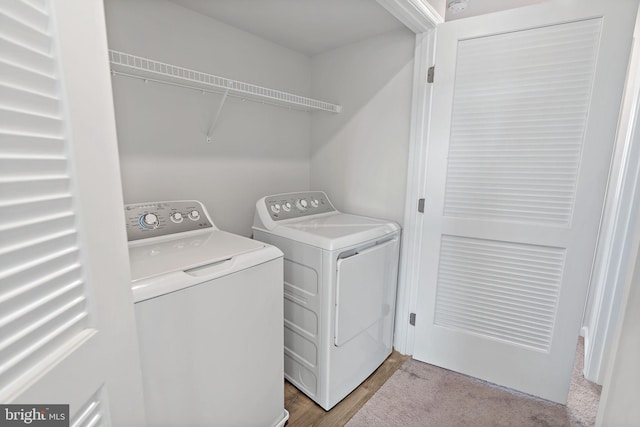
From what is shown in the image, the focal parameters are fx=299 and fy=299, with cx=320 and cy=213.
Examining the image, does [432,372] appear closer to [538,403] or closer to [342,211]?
[538,403]

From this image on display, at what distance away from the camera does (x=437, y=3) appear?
5.69ft

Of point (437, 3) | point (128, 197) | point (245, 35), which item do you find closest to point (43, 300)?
point (128, 197)

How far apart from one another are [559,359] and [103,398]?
2094 millimetres

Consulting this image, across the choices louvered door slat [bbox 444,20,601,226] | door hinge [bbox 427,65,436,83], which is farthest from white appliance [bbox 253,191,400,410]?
door hinge [bbox 427,65,436,83]

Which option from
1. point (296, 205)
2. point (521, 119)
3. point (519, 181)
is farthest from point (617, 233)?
point (296, 205)

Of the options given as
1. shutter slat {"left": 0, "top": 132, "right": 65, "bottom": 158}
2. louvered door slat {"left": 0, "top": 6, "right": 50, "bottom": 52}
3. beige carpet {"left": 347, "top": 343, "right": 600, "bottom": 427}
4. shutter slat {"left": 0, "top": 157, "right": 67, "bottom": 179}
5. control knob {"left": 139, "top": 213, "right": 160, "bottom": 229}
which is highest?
louvered door slat {"left": 0, "top": 6, "right": 50, "bottom": 52}

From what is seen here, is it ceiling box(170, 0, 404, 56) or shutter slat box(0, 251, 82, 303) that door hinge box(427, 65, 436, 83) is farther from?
shutter slat box(0, 251, 82, 303)

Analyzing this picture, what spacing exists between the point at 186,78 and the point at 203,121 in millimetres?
438

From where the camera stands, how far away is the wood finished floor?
158 cm

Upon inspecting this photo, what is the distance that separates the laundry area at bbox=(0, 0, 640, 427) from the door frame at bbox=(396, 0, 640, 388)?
1cm

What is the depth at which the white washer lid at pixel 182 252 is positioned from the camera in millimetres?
1060

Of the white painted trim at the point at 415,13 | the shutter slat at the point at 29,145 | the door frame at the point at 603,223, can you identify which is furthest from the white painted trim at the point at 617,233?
the shutter slat at the point at 29,145
